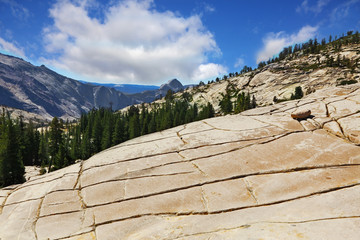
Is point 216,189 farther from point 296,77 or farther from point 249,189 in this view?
point 296,77

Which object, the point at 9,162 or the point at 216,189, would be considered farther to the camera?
the point at 9,162

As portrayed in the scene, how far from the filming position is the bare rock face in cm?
722

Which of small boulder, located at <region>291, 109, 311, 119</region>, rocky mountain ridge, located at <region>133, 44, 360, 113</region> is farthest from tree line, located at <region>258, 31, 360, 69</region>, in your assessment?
small boulder, located at <region>291, 109, 311, 119</region>

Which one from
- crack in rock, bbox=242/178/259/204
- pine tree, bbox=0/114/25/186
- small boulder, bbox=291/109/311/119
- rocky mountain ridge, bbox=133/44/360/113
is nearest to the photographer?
crack in rock, bbox=242/178/259/204

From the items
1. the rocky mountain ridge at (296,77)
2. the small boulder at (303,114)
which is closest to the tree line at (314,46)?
the rocky mountain ridge at (296,77)

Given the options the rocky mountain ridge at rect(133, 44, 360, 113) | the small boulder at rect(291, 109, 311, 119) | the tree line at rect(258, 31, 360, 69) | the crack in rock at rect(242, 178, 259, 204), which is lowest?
the crack in rock at rect(242, 178, 259, 204)

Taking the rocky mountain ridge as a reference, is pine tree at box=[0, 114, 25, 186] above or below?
below

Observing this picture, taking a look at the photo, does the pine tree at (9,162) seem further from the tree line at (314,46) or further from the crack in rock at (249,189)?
the tree line at (314,46)

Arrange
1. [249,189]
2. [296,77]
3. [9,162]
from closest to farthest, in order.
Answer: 1. [249,189]
2. [9,162]
3. [296,77]

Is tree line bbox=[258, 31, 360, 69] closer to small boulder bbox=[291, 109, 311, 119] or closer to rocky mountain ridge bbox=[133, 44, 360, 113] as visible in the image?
rocky mountain ridge bbox=[133, 44, 360, 113]

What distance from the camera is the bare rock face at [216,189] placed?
7219mm

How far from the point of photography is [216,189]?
1095cm

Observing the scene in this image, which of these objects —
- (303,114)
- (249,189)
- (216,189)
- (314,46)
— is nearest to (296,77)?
(314,46)

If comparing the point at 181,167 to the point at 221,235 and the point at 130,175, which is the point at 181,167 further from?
the point at 221,235
